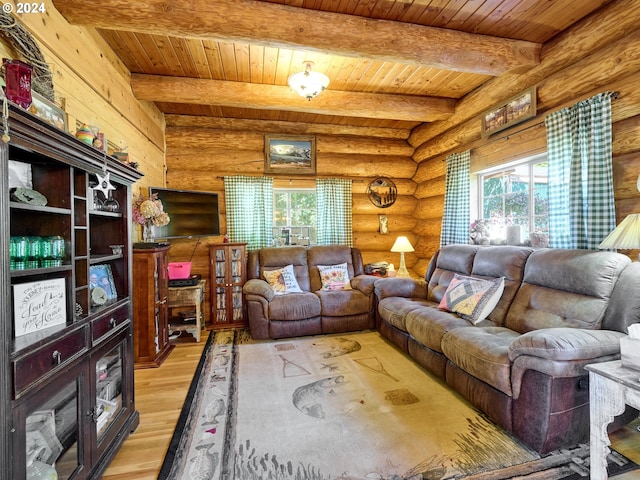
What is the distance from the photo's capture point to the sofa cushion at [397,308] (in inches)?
117

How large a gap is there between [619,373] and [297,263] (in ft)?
10.9

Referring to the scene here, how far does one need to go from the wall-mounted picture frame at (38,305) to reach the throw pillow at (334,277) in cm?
303

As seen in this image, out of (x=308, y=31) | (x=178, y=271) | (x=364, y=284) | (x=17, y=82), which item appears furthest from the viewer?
(x=364, y=284)

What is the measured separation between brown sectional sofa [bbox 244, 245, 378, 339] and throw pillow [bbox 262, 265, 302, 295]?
111mm

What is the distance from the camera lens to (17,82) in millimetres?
1122

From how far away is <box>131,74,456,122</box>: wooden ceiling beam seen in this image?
3.17 metres

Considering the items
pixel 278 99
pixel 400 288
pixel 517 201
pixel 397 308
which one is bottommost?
pixel 397 308

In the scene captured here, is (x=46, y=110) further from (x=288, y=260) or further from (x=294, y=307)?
(x=288, y=260)

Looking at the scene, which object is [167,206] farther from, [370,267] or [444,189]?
[444,189]

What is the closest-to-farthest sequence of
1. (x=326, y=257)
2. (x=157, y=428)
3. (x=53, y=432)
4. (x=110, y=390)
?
(x=53, y=432)
(x=110, y=390)
(x=157, y=428)
(x=326, y=257)

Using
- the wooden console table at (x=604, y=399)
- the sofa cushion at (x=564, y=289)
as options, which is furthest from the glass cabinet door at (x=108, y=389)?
the sofa cushion at (x=564, y=289)

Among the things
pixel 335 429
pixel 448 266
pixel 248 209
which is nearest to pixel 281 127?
pixel 248 209

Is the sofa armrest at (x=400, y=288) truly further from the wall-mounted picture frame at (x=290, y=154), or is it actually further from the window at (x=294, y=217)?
the wall-mounted picture frame at (x=290, y=154)

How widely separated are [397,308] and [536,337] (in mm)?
1498
